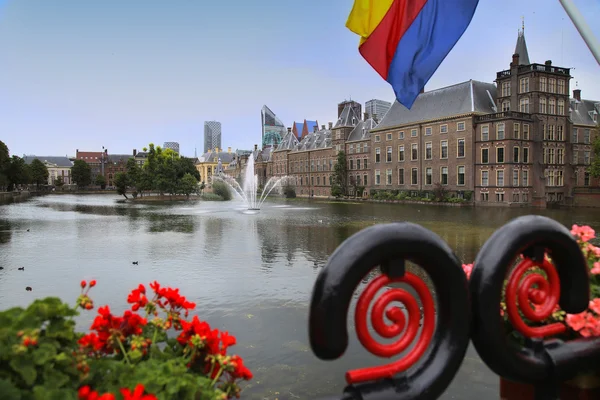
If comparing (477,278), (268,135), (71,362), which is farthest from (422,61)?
(268,135)

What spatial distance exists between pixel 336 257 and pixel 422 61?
5.05 metres

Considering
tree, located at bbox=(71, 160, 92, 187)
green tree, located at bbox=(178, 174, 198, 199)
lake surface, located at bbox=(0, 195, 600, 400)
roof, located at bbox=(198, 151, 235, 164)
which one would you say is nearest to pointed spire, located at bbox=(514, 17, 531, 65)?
lake surface, located at bbox=(0, 195, 600, 400)

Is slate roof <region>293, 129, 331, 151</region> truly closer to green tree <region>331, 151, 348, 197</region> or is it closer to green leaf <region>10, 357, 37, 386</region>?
green tree <region>331, 151, 348, 197</region>

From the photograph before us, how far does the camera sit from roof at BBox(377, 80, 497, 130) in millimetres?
48941

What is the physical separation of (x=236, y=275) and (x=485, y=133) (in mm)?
43122

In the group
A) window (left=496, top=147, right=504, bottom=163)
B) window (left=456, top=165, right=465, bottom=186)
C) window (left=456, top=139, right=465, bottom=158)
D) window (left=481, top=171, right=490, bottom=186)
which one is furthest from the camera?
window (left=456, top=165, right=465, bottom=186)

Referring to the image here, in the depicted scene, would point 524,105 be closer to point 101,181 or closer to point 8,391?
point 8,391

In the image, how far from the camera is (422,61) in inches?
249

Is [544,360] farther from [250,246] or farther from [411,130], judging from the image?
[411,130]

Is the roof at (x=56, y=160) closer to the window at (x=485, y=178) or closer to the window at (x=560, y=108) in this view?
the window at (x=485, y=178)

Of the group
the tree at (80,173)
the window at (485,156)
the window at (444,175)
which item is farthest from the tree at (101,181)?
the window at (485,156)

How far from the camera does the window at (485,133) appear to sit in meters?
47.2

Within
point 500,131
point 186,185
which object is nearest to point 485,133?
point 500,131

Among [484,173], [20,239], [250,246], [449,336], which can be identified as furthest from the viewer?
[484,173]
